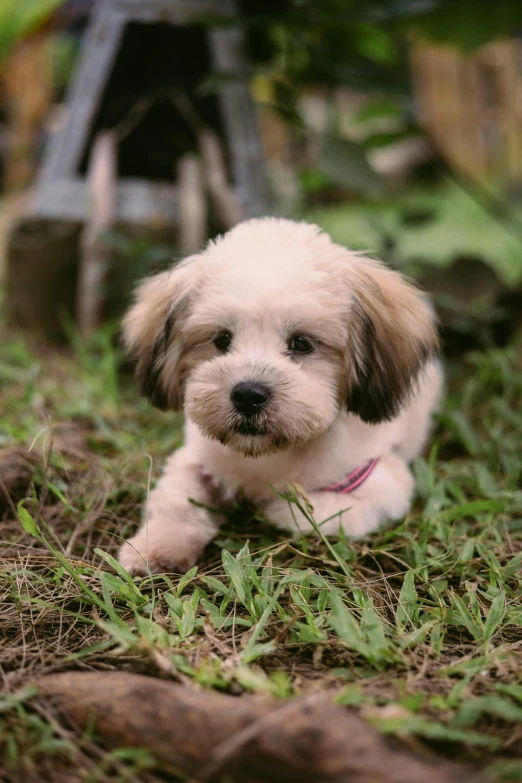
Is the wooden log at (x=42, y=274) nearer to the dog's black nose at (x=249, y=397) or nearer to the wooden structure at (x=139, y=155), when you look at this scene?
the wooden structure at (x=139, y=155)

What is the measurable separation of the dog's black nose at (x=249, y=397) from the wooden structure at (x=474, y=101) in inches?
313

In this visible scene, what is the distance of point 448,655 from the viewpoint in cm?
161

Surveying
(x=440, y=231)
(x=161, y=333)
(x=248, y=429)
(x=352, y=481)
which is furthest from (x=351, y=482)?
(x=440, y=231)

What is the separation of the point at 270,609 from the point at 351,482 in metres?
0.63

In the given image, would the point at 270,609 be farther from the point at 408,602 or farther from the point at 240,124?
the point at 240,124

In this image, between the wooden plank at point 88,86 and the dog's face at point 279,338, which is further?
the wooden plank at point 88,86

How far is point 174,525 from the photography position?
81.0 inches

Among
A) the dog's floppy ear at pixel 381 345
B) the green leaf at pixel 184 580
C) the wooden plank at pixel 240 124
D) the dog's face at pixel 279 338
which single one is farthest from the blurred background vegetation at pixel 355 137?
the green leaf at pixel 184 580

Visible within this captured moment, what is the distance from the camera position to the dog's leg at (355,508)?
6.82 feet

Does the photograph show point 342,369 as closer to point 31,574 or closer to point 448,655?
point 448,655

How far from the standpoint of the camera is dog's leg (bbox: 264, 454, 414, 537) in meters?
2.08

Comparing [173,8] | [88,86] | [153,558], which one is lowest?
[153,558]

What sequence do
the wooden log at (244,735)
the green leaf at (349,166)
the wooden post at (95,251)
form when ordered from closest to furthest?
the wooden log at (244,735) → the green leaf at (349,166) → the wooden post at (95,251)

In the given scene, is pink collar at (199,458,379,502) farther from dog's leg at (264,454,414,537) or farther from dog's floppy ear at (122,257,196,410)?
dog's floppy ear at (122,257,196,410)
